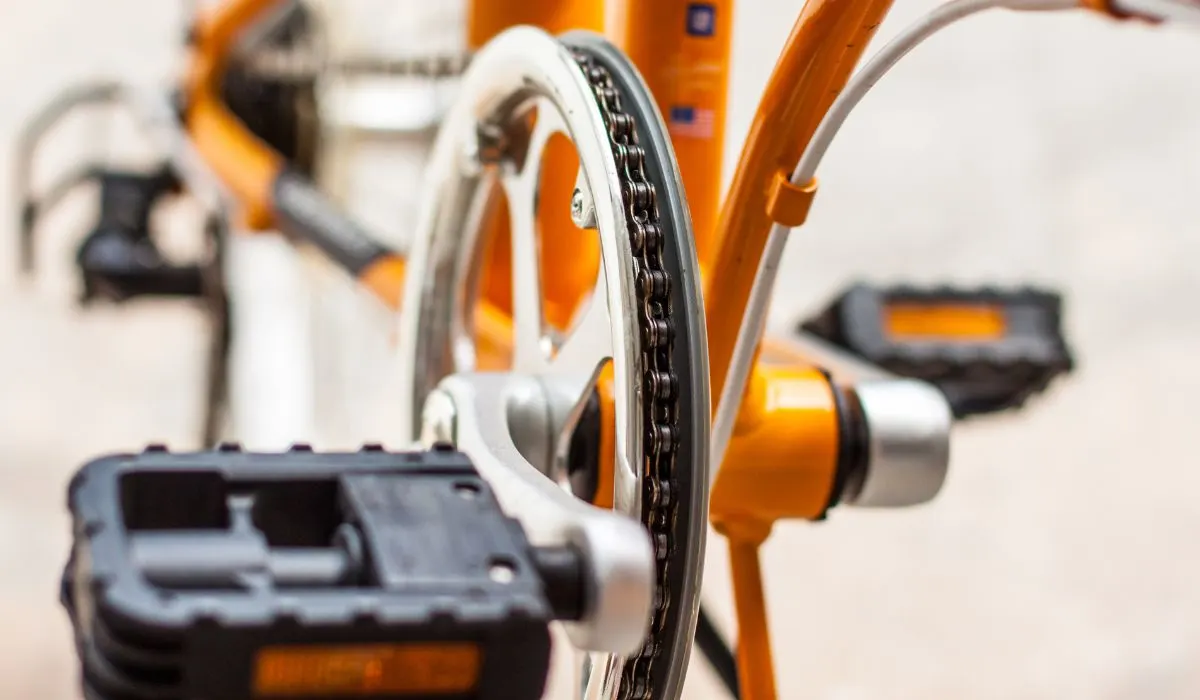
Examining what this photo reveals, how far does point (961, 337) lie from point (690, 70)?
0.45m

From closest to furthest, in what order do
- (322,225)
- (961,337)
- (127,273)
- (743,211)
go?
(743,211), (961,337), (322,225), (127,273)

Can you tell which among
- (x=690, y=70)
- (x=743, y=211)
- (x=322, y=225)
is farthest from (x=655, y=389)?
(x=322, y=225)

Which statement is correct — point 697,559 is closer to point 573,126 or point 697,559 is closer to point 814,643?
point 573,126

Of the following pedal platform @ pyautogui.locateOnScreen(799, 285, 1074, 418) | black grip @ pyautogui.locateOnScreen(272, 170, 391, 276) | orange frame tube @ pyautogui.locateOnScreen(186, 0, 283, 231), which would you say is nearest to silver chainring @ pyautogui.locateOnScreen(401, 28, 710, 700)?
pedal platform @ pyautogui.locateOnScreen(799, 285, 1074, 418)

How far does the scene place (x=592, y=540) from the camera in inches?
18.9

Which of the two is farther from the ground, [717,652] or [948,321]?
[948,321]

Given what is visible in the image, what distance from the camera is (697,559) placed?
55 cm

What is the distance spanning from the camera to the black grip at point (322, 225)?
122cm

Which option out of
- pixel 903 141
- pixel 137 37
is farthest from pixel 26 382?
pixel 903 141

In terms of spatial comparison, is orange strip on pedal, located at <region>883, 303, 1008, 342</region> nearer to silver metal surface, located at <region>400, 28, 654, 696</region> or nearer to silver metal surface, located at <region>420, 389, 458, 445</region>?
silver metal surface, located at <region>400, 28, 654, 696</region>

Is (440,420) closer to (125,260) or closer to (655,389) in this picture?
Result: (655,389)

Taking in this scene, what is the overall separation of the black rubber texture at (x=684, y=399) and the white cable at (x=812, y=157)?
0.08 metres

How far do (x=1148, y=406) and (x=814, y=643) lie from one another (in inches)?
27.8

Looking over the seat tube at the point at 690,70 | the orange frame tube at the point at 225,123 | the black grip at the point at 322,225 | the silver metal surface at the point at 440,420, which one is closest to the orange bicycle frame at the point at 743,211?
the seat tube at the point at 690,70
